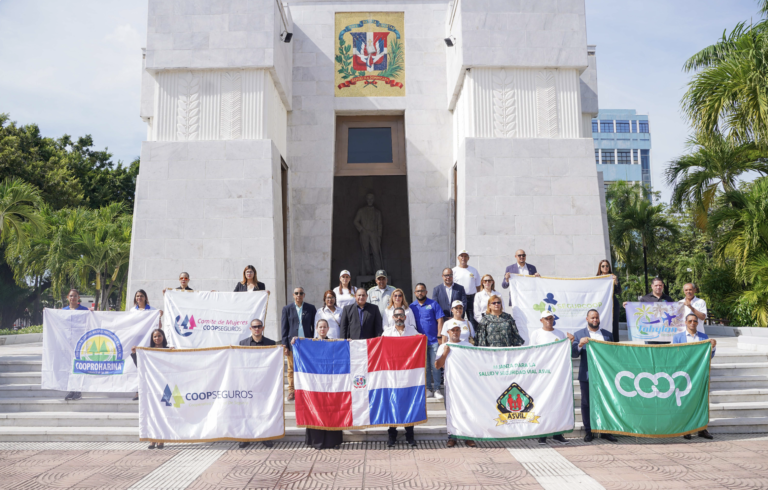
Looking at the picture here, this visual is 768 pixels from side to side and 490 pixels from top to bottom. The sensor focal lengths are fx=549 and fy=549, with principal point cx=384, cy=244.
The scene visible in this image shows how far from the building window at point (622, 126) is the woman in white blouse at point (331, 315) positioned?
10549 cm

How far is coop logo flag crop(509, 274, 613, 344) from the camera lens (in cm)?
938

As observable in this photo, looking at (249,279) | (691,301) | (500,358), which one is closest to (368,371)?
(500,358)

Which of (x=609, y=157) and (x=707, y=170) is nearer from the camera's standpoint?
(x=707, y=170)

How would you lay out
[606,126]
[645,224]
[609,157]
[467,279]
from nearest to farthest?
[467,279], [645,224], [609,157], [606,126]

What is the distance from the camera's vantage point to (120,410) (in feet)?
28.3

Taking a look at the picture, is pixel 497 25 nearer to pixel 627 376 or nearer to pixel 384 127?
pixel 384 127

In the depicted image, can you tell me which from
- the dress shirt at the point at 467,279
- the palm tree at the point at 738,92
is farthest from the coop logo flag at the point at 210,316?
the palm tree at the point at 738,92

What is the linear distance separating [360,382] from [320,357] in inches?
25.2

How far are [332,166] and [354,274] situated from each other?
5.56 metres

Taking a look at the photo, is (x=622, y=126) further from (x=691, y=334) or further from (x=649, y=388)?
(x=649, y=388)

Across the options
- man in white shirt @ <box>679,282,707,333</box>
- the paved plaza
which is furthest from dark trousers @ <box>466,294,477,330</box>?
man in white shirt @ <box>679,282,707,333</box>

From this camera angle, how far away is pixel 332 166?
49.6 feet

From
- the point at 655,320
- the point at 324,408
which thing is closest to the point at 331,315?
the point at 324,408

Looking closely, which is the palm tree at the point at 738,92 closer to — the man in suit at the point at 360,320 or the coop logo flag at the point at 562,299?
the coop logo flag at the point at 562,299
